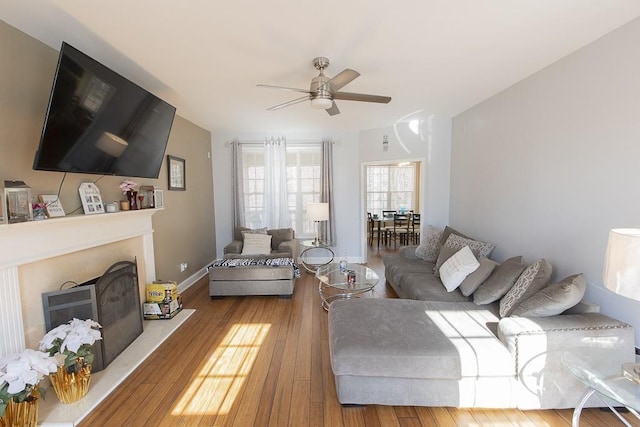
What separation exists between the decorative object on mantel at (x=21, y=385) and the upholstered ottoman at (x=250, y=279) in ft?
6.75

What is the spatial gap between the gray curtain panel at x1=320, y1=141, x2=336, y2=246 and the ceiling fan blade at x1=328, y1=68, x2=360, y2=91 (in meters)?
2.82

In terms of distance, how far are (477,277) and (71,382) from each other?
11.2 ft

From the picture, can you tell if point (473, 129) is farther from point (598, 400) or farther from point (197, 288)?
point (197, 288)

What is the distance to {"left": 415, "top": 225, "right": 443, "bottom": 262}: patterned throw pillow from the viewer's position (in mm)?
3924

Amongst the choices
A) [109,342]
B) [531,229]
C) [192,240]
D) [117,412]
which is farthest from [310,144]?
[117,412]

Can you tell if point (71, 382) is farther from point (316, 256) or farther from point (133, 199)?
point (316, 256)

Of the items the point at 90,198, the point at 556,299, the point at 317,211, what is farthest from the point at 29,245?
the point at 556,299

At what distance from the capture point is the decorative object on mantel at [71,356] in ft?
5.95

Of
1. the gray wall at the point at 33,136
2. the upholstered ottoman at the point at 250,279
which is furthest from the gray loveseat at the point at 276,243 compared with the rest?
the gray wall at the point at 33,136

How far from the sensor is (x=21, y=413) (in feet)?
5.22

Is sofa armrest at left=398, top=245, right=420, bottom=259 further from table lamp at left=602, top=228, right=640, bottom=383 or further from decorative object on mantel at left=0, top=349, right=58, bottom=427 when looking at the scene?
decorative object on mantel at left=0, top=349, right=58, bottom=427

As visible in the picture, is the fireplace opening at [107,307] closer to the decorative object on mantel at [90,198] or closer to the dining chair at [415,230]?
the decorative object on mantel at [90,198]

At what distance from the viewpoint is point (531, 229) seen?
281 cm

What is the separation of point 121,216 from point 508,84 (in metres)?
4.30
